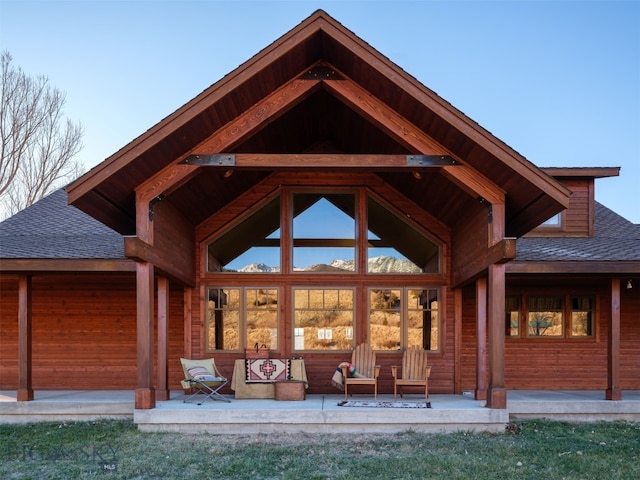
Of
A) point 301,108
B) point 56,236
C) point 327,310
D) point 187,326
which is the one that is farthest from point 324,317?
point 56,236

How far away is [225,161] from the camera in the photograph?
7.05 metres

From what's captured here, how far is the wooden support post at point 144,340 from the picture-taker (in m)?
6.99

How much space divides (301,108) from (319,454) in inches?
184

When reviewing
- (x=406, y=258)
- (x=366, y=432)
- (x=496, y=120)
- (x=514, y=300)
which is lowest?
(x=366, y=432)

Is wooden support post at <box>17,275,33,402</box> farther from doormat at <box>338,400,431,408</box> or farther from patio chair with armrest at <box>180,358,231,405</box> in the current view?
doormat at <box>338,400,431,408</box>

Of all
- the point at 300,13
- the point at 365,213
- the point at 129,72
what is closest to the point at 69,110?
the point at 129,72

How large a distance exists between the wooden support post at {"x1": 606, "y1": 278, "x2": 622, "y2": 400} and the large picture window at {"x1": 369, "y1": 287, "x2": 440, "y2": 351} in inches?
97.8

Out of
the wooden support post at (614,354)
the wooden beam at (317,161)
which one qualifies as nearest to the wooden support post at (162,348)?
the wooden beam at (317,161)

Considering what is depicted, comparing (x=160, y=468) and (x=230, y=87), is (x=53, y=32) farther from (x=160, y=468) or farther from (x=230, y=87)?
(x=160, y=468)

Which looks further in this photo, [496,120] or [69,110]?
[496,120]

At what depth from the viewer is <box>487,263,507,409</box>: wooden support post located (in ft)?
23.1

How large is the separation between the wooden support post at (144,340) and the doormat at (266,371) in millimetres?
1509

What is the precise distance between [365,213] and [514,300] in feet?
9.78

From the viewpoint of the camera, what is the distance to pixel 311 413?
23.0 feet
